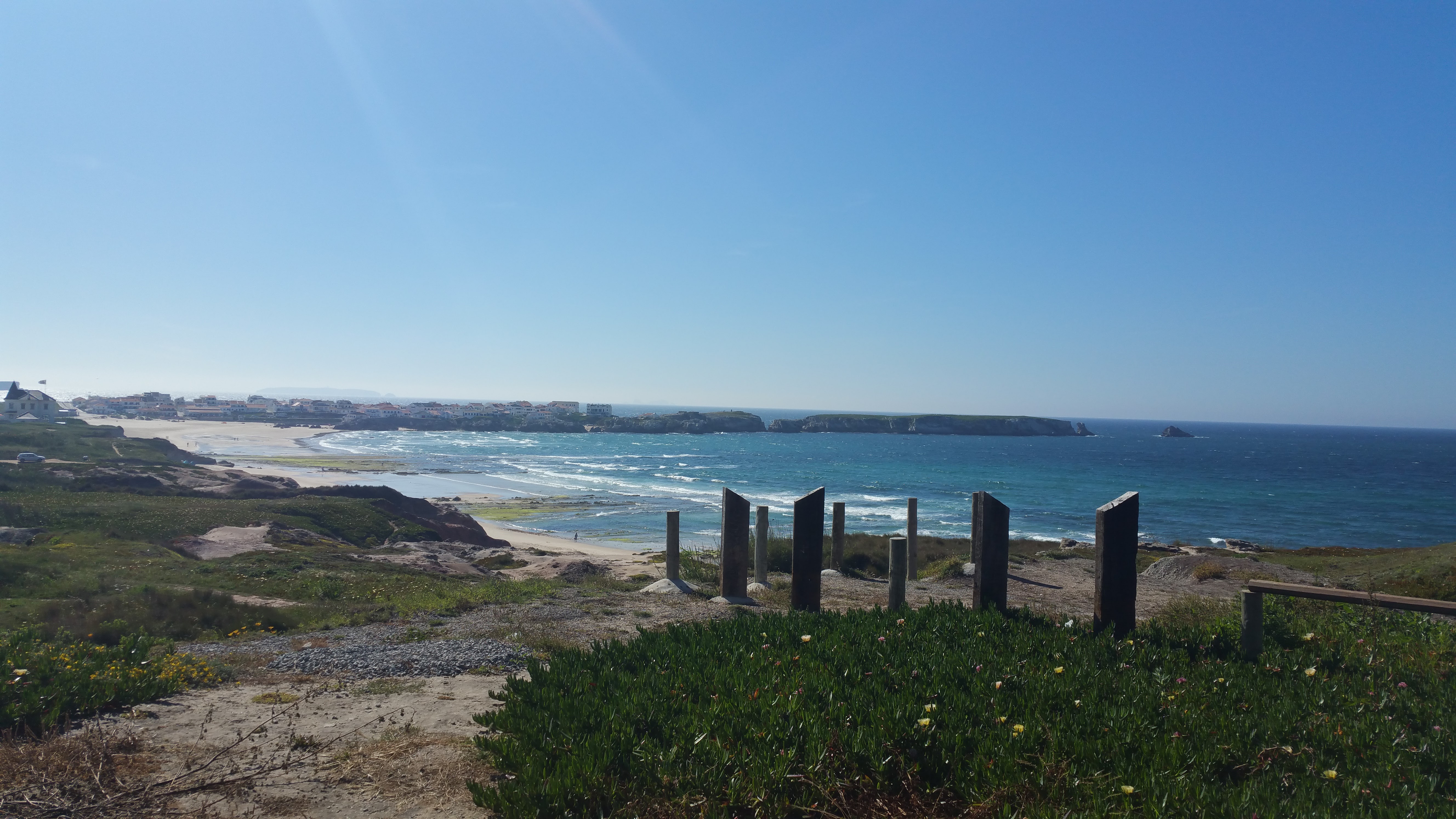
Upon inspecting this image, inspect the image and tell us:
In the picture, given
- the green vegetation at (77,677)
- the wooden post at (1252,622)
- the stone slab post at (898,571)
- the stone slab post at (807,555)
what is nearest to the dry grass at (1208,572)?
the stone slab post at (898,571)

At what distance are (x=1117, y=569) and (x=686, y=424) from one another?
153m

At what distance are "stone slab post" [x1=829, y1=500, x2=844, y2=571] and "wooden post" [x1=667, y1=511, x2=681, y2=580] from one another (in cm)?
393

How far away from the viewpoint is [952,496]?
57219mm

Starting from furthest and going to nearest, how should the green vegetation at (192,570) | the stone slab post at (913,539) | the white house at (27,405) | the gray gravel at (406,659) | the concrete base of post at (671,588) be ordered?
the white house at (27,405) → the stone slab post at (913,539) → the concrete base of post at (671,588) → the green vegetation at (192,570) → the gray gravel at (406,659)

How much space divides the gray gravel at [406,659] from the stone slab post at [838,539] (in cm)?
932

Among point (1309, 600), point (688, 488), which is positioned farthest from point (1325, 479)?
point (1309, 600)

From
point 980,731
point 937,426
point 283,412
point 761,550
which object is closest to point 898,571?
point 761,550

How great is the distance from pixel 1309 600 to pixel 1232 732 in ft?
23.2

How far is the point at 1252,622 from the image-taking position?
6.19 metres

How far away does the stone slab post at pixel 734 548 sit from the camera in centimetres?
1162

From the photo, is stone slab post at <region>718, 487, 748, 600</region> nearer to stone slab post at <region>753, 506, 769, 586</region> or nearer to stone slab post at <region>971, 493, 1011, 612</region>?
stone slab post at <region>753, 506, 769, 586</region>

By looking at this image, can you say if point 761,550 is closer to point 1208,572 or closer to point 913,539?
point 913,539

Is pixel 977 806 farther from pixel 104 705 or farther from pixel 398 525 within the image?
pixel 398 525

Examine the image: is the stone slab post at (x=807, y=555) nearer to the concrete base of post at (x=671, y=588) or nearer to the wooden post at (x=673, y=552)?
the concrete base of post at (x=671, y=588)
